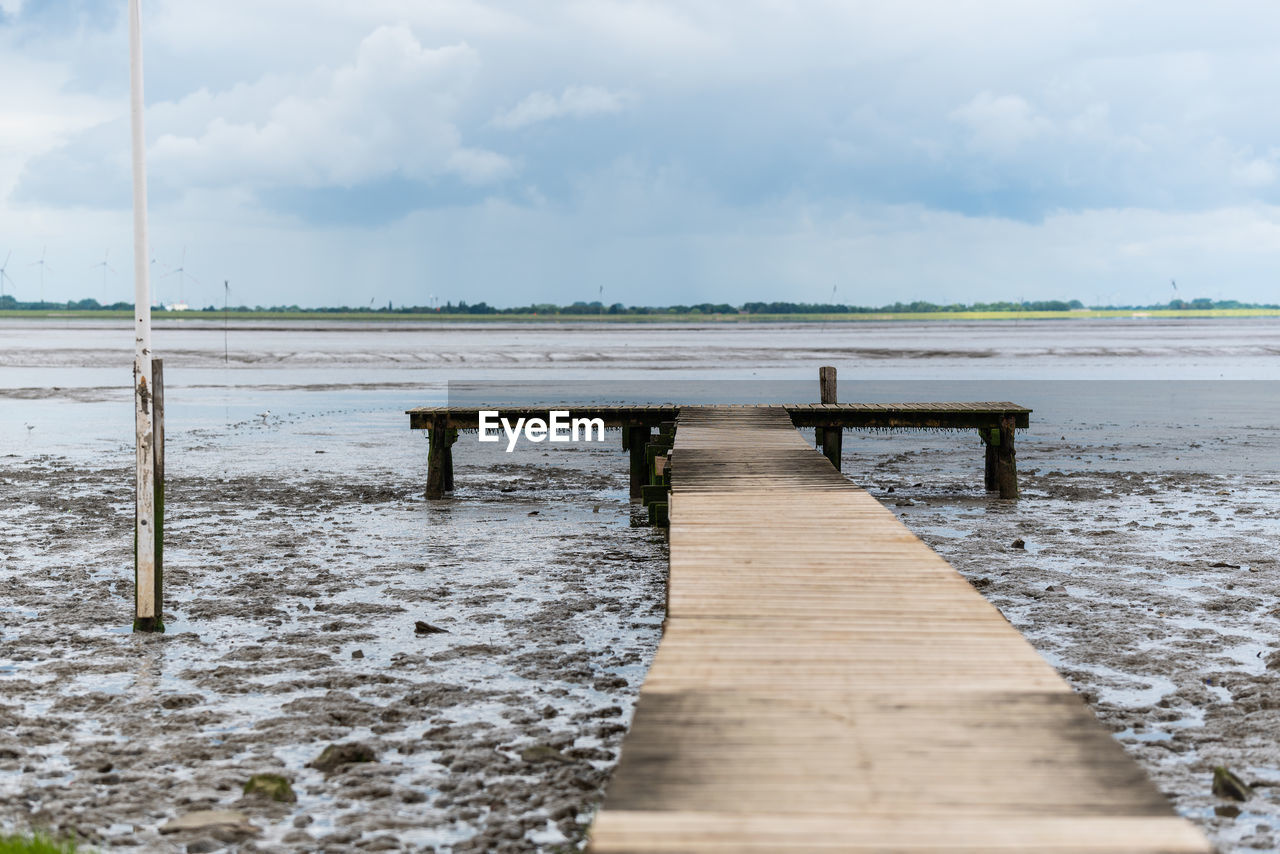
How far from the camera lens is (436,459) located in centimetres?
1636

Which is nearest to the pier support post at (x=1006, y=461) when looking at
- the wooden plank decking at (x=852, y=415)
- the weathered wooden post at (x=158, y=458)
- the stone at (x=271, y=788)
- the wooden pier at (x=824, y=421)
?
the wooden pier at (x=824, y=421)

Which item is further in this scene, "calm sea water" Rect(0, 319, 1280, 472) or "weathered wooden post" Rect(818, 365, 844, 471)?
"calm sea water" Rect(0, 319, 1280, 472)

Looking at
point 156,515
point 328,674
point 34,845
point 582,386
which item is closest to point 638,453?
point 156,515

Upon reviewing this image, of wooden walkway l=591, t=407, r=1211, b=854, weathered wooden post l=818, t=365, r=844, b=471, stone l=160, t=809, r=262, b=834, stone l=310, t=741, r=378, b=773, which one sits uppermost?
weathered wooden post l=818, t=365, r=844, b=471

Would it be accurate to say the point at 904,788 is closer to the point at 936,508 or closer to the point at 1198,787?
the point at 1198,787

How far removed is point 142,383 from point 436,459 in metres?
7.95

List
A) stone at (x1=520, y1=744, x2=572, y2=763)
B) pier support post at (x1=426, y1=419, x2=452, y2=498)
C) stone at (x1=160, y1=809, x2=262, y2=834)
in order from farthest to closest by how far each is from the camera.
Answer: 1. pier support post at (x1=426, y1=419, x2=452, y2=498)
2. stone at (x1=520, y1=744, x2=572, y2=763)
3. stone at (x1=160, y1=809, x2=262, y2=834)

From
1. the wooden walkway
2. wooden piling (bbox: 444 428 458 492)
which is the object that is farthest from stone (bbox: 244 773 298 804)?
wooden piling (bbox: 444 428 458 492)

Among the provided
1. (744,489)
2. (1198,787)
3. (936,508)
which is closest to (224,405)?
(936,508)

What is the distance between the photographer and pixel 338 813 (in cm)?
548

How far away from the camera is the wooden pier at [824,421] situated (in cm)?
1628

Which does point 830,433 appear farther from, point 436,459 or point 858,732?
point 858,732

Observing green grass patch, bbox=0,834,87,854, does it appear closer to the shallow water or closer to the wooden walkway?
the shallow water

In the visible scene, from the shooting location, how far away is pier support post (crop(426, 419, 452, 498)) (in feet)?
53.2
